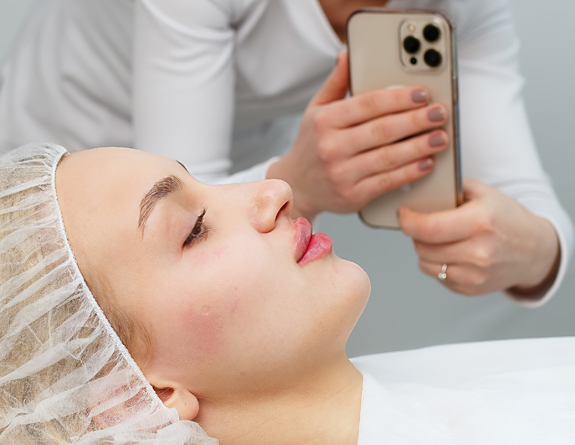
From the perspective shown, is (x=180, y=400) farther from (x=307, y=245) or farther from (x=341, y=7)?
(x=341, y=7)

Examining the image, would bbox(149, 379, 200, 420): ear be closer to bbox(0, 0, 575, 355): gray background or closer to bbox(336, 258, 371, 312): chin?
bbox(336, 258, 371, 312): chin

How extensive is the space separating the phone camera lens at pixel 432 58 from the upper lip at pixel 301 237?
317 mm

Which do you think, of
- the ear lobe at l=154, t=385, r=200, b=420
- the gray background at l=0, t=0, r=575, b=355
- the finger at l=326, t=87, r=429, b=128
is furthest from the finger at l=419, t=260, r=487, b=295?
the gray background at l=0, t=0, r=575, b=355

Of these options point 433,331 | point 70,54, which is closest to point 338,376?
point 70,54

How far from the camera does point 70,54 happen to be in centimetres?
106

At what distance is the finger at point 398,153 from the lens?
2.85 feet

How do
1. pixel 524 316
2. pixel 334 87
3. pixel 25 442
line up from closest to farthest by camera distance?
pixel 25 442
pixel 334 87
pixel 524 316

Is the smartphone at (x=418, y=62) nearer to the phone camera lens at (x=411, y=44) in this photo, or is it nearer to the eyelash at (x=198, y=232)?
the phone camera lens at (x=411, y=44)

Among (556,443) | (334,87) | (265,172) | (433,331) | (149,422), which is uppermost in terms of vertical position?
(334,87)

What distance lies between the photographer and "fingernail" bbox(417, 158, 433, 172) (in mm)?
889

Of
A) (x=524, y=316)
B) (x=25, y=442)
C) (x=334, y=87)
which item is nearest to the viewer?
(x=25, y=442)

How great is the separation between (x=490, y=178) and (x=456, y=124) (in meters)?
0.24

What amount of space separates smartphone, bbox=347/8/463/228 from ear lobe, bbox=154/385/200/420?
47 centimetres

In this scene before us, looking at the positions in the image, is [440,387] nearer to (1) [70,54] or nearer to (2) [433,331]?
(1) [70,54]
